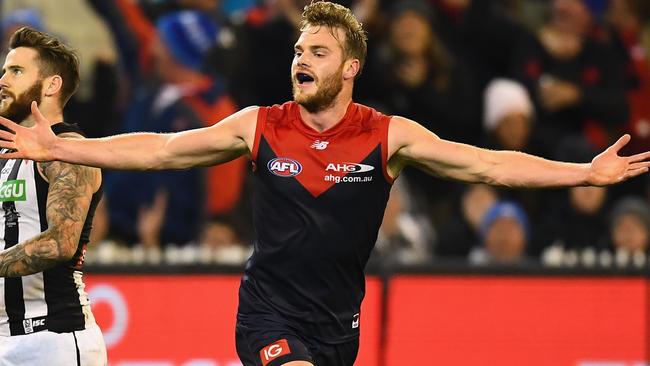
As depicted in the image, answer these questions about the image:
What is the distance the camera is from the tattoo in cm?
649

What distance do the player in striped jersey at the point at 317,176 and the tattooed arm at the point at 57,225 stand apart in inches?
13.6

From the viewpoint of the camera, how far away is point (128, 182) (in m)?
11.2

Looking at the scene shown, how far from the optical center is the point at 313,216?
6840 mm

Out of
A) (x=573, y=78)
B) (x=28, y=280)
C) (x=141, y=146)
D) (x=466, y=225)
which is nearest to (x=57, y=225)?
(x=28, y=280)

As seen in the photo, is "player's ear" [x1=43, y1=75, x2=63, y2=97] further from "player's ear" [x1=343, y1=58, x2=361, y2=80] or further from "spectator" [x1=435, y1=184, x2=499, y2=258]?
"spectator" [x1=435, y1=184, x2=499, y2=258]

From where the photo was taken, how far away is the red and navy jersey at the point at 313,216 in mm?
6852

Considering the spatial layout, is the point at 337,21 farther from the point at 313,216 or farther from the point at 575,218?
the point at 575,218

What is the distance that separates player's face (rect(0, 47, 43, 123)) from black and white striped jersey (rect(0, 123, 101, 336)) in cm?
19

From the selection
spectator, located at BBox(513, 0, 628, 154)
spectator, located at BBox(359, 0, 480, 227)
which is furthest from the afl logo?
spectator, located at BBox(513, 0, 628, 154)

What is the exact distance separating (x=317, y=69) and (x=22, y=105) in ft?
4.82

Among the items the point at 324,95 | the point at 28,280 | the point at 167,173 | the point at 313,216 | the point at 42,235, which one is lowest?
Result: the point at 28,280

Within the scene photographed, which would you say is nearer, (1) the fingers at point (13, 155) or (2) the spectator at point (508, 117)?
(1) the fingers at point (13, 155)

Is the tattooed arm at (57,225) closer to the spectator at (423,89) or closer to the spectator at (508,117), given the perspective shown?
the spectator at (423,89)

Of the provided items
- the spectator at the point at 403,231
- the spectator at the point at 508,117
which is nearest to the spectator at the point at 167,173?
the spectator at the point at 403,231
